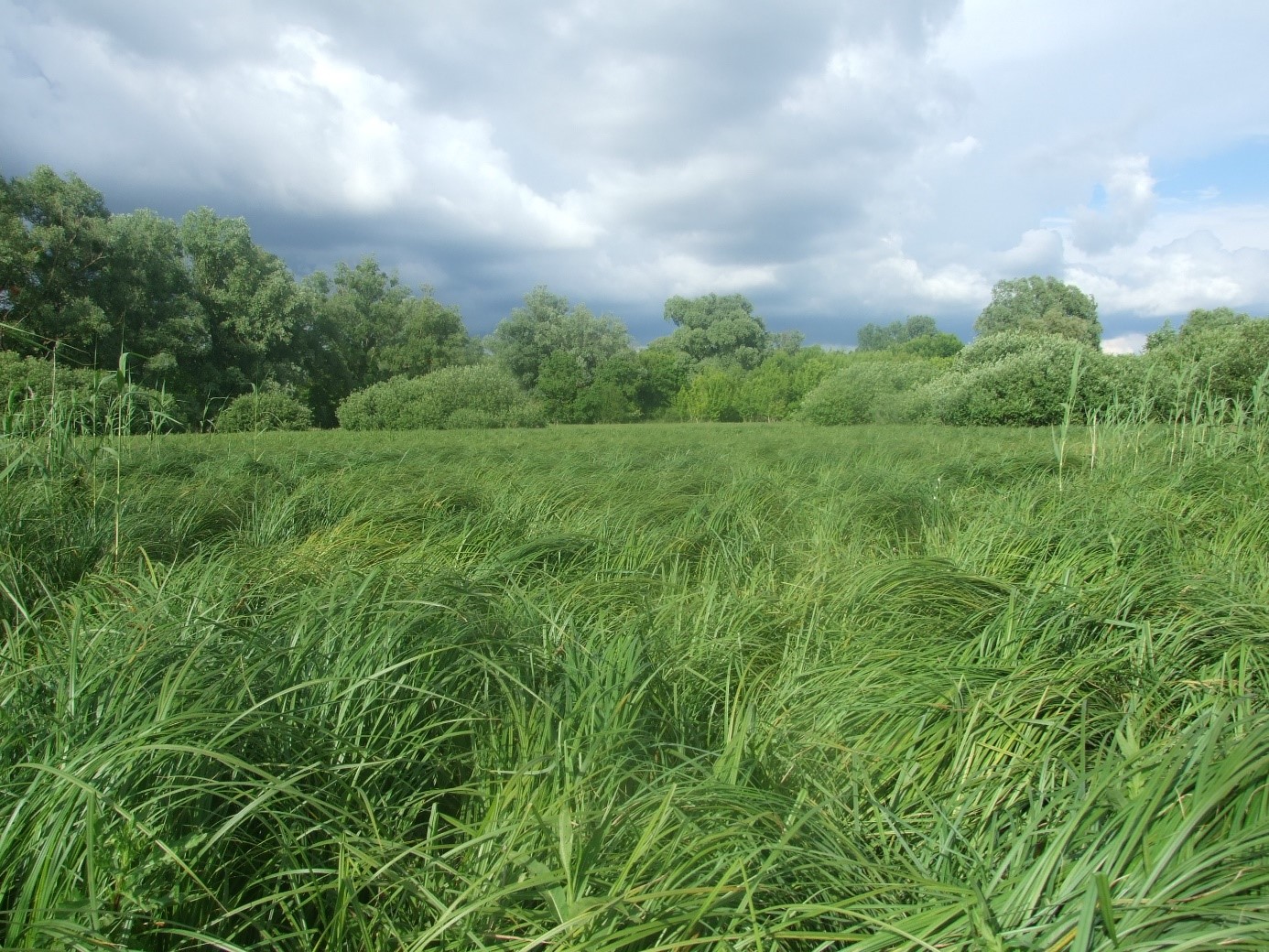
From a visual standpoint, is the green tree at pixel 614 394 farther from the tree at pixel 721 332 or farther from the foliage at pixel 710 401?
the tree at pixel 721 332

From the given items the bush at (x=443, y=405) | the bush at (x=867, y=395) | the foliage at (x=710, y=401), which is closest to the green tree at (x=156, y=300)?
the bush at (x=443, y=405)

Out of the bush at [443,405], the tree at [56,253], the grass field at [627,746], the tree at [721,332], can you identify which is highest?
the tree at [721,332]

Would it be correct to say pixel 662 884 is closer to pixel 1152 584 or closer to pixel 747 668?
pixel 747 668

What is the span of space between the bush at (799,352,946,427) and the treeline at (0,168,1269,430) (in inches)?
3.3

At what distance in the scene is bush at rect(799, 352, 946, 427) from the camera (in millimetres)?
27250

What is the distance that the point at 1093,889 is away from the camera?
3.86 ft

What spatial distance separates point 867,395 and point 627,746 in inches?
1159

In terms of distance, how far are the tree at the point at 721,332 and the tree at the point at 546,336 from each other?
1173cm

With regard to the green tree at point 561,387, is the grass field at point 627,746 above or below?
below

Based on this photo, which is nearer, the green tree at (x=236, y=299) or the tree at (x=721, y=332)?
the green tree at (x=236, y=299)

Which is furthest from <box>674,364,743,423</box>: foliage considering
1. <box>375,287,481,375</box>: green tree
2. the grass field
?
the grass field

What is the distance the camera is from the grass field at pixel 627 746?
1.37m

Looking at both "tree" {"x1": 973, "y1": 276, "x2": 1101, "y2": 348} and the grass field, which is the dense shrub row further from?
"tree" {"x1": 973, "y1": 276, "x2": 1101, "y2": 348}

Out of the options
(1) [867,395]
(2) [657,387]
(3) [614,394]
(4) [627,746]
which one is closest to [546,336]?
(2) [657,387]
